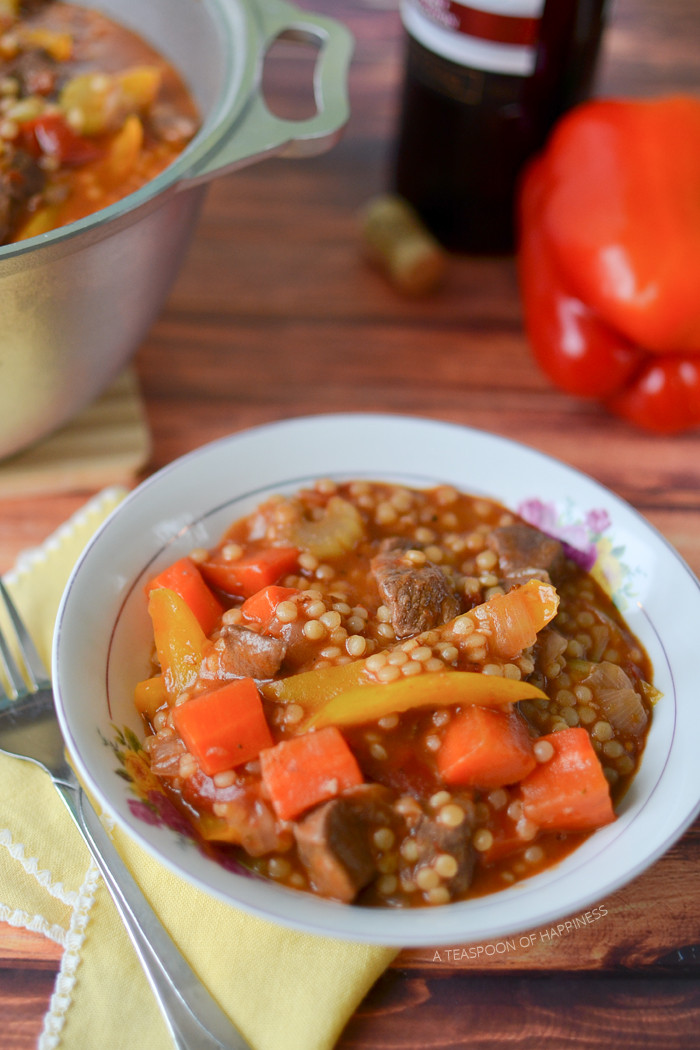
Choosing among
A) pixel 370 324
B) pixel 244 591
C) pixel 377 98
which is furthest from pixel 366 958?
pixel 377 98

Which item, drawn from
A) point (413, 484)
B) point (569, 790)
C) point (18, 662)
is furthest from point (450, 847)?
point (18, 662)

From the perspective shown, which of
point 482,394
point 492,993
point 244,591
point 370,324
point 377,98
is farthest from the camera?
point 377,98

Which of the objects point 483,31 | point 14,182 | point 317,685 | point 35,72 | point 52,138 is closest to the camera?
point 317,685

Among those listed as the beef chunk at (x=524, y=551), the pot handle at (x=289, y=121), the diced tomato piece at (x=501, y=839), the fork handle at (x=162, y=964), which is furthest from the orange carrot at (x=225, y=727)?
the pot handle at (x=289, y=121)

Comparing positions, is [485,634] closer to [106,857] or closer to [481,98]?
[106,857]

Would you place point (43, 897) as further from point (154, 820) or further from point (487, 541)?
Result: point (487, 541)

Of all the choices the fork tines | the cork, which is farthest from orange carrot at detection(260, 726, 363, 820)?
the cork

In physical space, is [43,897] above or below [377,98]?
below
